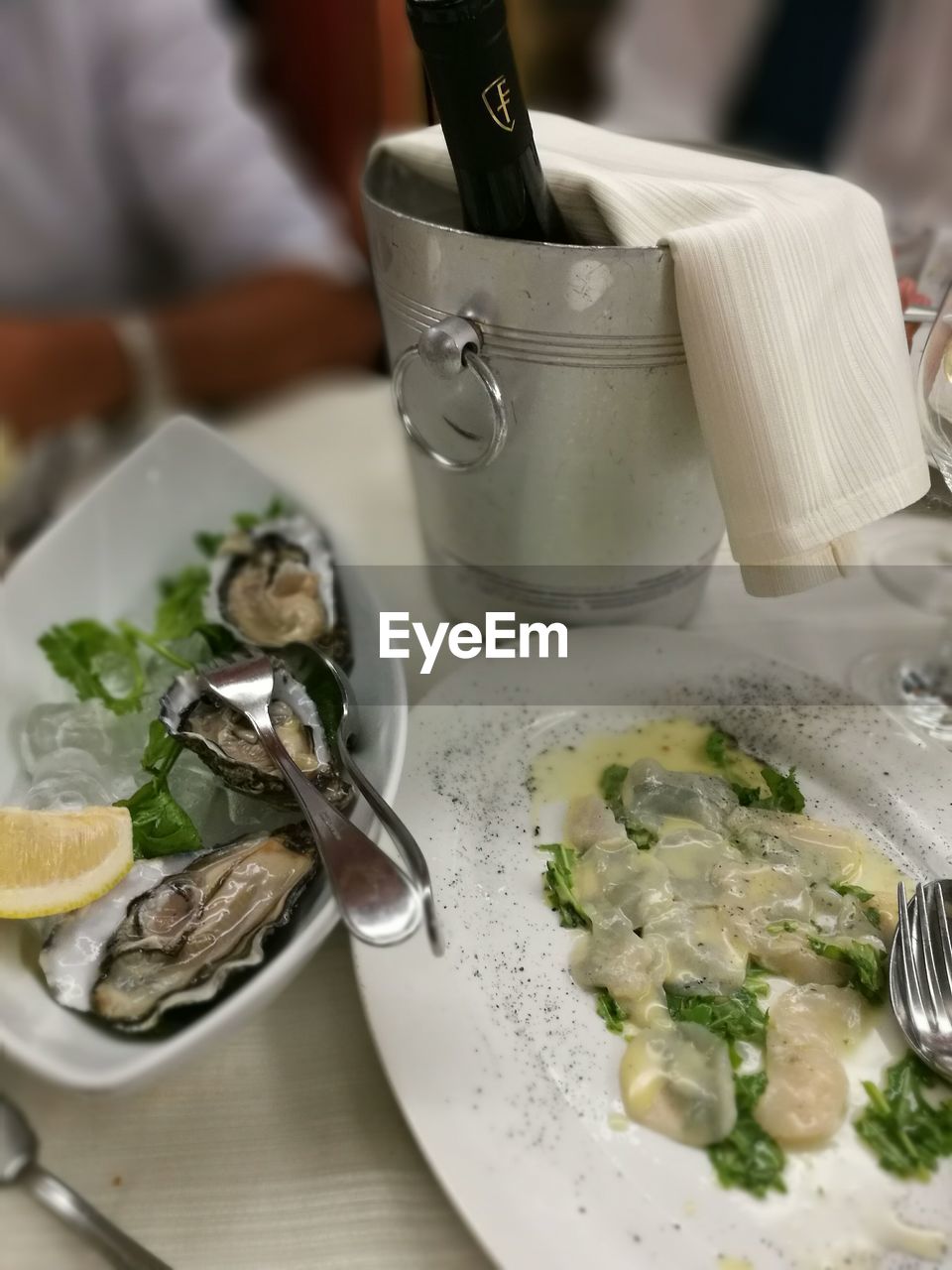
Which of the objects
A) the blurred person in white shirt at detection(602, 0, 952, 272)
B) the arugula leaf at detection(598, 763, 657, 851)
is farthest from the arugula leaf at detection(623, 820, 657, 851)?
the blurred person in white shirt at detection(602, 0, 952, 272)

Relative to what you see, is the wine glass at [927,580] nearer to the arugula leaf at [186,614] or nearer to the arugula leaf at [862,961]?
the arugula leaf at [862,961]

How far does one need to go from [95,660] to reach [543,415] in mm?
323

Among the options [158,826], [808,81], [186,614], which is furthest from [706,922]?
[808,81]

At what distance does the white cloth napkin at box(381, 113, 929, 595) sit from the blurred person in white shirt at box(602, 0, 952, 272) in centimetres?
110

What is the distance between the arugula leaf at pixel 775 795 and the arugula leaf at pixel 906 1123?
5.8 inches

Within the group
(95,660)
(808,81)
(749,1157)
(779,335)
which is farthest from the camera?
(808,81)

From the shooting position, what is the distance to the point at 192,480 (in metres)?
0.72

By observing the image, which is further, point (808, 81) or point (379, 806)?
point (808, 81)

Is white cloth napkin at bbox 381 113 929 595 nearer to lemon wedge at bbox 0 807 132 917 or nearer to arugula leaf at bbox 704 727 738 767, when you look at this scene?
arugula leaf at bbox 704 727 738 767

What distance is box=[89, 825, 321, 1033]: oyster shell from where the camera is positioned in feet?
1.27

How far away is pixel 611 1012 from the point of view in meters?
0.43

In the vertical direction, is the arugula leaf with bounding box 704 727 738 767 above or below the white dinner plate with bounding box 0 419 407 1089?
below

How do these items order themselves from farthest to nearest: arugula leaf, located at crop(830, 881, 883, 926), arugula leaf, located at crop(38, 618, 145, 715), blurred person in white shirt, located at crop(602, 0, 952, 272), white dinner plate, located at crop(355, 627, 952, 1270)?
blurred person in white shirt, located at crop(602, 0, 952, 272) → arugula leaf, located at crop(38, 618, 145, 715) → arugula leaf, located at crop(830, 881, 883, 926) → white dinner plate, located at crop(355, 627, 952, 1270)

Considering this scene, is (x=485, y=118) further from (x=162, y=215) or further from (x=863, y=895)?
(x=162, y=215)
